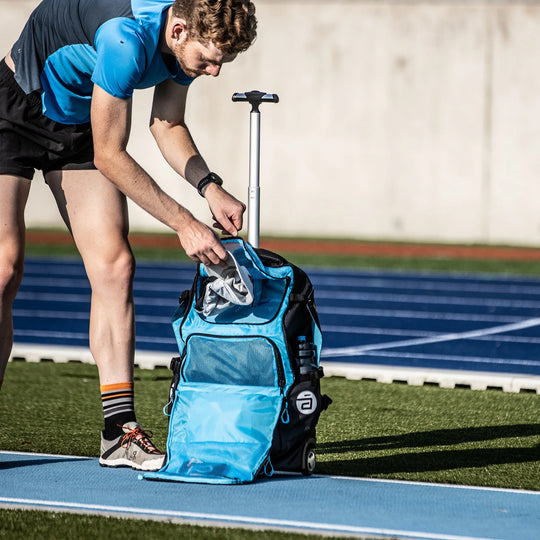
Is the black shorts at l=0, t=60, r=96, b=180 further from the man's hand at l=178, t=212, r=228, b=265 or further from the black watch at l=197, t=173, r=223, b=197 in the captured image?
the man's hand at l=178, t=212, r=228, b=265

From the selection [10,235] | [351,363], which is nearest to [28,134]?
[10,235]

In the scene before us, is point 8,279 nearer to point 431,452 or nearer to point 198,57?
point 198,57

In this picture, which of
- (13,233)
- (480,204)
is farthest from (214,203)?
(480,204)

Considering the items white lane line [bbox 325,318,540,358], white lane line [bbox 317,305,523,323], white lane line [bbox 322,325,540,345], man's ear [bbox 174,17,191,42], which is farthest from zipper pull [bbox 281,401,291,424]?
white lane line [bbox 317,305,523,323]

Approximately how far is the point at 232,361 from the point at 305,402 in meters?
0.31

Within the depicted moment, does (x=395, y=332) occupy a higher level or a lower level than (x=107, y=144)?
lower

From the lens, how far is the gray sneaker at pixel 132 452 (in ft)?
13.7

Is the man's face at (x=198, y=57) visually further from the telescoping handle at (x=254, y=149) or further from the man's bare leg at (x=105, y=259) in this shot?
the telescoping handle at (x=254, y=149)

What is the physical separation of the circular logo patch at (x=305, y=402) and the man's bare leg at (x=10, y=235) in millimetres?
1138

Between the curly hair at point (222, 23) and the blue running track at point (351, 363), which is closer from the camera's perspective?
the blue running track at point (351, 363)

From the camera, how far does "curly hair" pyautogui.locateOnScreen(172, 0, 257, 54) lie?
3.64 metres

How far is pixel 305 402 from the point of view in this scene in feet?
13.2

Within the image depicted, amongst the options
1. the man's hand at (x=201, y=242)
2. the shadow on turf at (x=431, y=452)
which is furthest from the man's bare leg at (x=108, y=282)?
the shadow on turf at (x=431, y=452)

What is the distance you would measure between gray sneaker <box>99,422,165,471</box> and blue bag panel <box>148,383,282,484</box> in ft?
0.35
